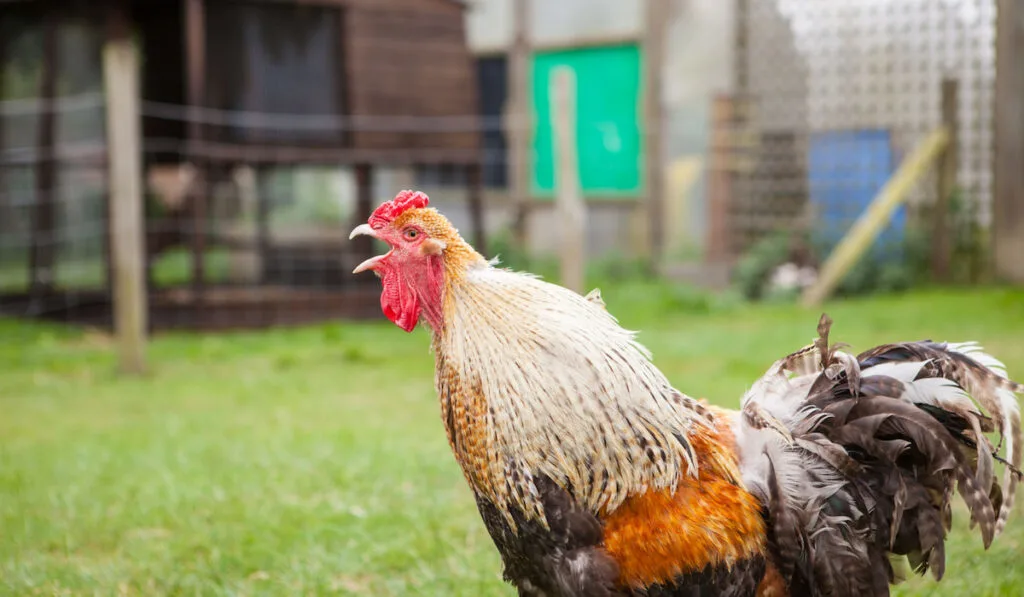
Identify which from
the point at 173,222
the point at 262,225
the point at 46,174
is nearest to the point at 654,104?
the point at 262,225

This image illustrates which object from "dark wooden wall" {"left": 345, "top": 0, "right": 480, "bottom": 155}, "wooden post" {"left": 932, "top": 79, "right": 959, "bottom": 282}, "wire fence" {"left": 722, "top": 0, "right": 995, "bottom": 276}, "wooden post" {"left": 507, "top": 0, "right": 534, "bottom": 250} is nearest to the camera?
"dark wooden wall" {"left": 345, "top": 0, "right": 480, "bottom": 155}

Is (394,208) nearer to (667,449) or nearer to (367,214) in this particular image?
(667,449)

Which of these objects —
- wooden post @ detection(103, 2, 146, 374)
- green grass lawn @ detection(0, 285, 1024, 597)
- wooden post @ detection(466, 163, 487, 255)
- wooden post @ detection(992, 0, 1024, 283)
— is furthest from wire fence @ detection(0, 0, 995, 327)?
wooden post @ detection(103, 2, 146, 374)

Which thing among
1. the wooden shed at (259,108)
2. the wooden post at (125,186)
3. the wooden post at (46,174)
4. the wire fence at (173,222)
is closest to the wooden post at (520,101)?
the wire fence at (173,222)

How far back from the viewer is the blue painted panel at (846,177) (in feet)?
37.1

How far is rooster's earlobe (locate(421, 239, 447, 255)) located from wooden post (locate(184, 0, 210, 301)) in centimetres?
708

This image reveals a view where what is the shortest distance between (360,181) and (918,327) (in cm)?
551

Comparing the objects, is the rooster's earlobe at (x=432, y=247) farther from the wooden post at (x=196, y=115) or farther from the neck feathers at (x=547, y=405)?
the wooden post at (x=196, y=115)

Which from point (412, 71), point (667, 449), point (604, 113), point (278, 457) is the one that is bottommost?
point (278, 457)

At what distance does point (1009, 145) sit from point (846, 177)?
174cm

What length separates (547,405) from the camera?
246 cm

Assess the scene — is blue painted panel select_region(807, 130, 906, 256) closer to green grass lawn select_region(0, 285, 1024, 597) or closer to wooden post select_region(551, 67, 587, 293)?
green grass lawn select_region(0, 285, 1024, 597)

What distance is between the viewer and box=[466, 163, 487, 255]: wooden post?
1048cm

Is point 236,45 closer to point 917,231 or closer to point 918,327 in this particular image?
point 918,327
